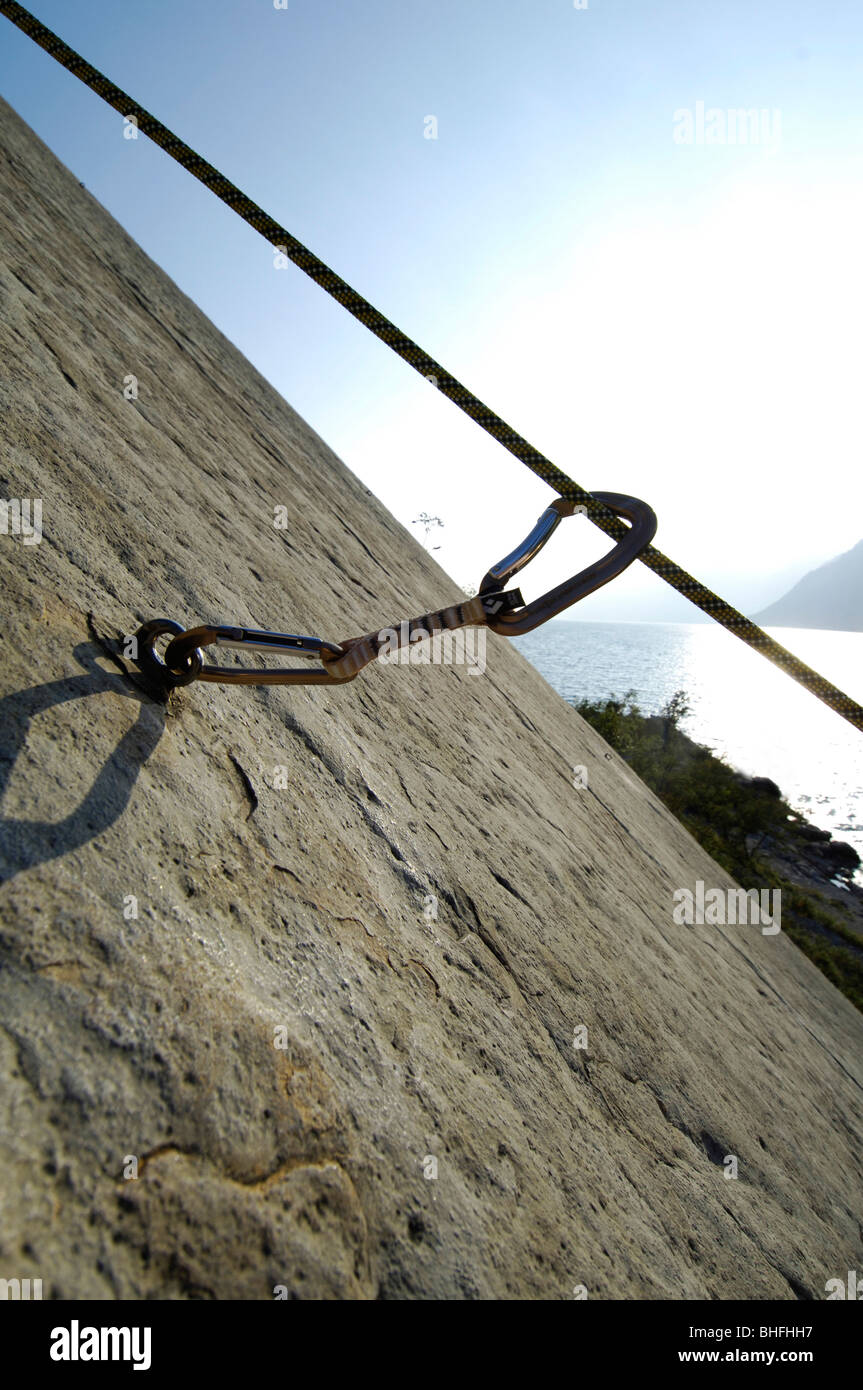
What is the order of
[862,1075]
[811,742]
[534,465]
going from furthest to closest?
1. [811,742]
2. [862,1075]
3. [534,465]

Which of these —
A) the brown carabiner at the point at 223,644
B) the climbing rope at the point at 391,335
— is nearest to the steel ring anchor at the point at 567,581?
the brown carabiner at the point at 223,644

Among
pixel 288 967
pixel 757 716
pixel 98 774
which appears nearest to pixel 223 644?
pixel 98 774

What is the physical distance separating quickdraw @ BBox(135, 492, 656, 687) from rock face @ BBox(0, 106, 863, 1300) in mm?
82

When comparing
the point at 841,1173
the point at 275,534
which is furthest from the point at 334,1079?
the point at 841,1173

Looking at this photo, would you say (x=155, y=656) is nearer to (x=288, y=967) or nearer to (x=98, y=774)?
(x=98, y=774)

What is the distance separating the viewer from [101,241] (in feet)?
8.04

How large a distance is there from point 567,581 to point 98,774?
695mm

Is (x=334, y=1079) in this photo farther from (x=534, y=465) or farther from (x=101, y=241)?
(x=101, y=241)

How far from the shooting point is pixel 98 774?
3.04ft

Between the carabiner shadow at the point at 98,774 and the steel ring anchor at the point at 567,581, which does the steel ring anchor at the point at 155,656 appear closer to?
the carabiner shadow at the point at 98,774

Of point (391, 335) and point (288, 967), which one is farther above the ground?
point (391, 335)

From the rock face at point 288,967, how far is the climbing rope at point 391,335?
433 mm
